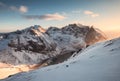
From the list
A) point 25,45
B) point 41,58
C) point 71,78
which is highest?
point 71,78

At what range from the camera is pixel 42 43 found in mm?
136625

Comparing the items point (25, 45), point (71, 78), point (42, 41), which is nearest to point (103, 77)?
point (71, 78)

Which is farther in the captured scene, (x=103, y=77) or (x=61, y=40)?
(x=61, y=40)

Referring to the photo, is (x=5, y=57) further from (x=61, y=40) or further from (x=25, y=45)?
(x=61, y=40)

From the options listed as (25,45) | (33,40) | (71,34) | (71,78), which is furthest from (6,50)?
(71,78)

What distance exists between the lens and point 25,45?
126562 mm

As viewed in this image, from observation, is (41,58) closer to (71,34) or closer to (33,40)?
(33,40)

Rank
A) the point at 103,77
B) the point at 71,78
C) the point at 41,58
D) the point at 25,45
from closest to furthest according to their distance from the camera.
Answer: the point at 103,77, the point at 71,78, the point at 41,58, the point at 25,45

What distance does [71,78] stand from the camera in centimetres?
1570

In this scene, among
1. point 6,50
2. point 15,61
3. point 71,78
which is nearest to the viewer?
point 71,78

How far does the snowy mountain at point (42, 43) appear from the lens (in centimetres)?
10774

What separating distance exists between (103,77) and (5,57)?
308 feet

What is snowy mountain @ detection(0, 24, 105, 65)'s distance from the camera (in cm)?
10774

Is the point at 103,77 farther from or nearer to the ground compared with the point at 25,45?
farther from the ground
